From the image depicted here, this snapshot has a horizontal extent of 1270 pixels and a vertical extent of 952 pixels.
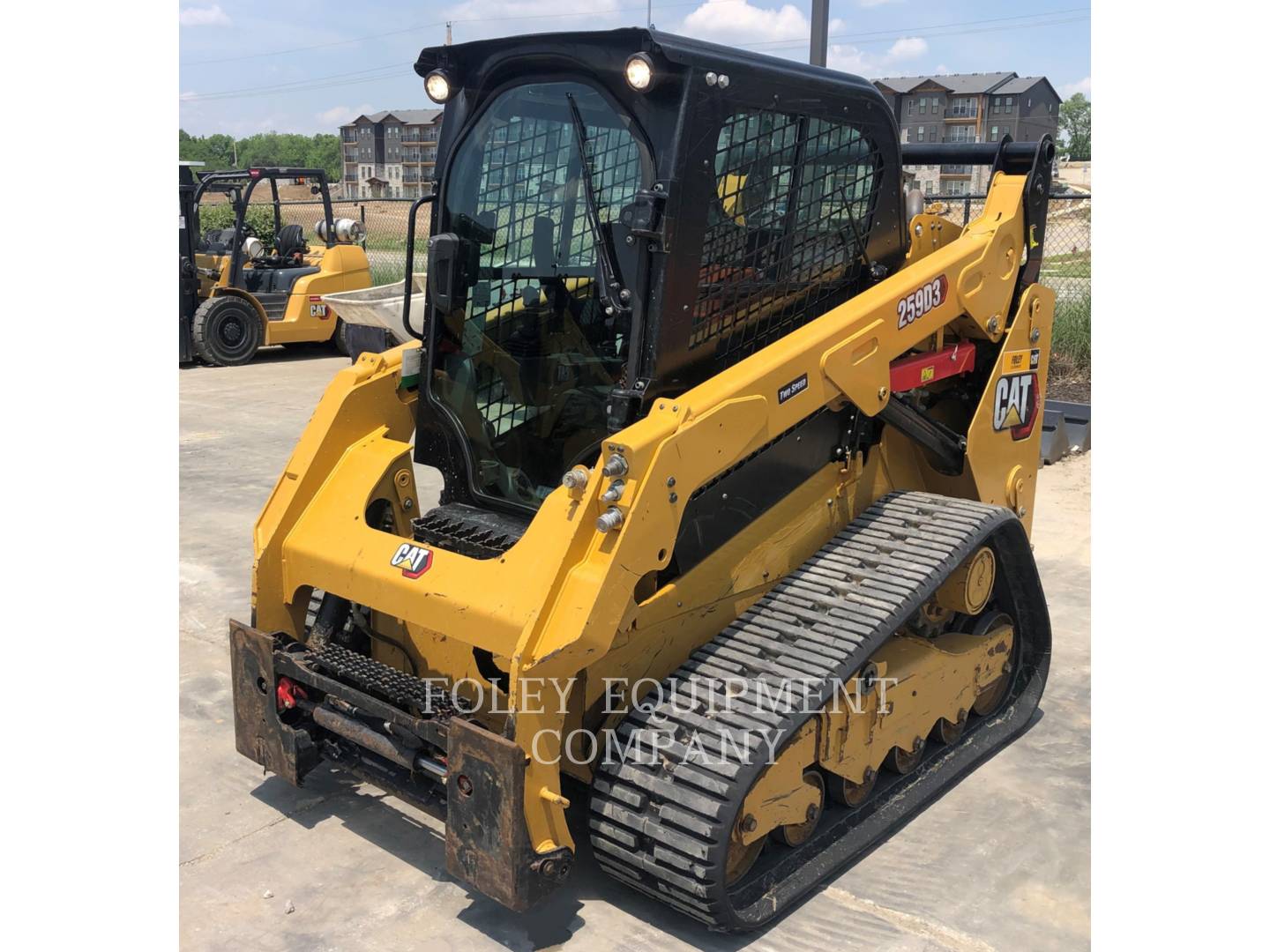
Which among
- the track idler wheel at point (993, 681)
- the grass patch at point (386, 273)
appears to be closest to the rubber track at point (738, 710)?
the track idler wheel at point (993, 681)

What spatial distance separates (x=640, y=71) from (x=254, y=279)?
43.0ft

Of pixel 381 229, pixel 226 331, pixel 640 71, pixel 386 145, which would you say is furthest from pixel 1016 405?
pixel 386 145

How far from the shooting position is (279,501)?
4410 mm

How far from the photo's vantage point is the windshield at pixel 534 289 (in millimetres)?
3977

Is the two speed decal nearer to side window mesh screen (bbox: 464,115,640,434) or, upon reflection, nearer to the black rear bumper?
side window mesh screen (bbox: 464,115,640,434)

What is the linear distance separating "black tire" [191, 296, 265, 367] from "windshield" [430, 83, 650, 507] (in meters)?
11.3

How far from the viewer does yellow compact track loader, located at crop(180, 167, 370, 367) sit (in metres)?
15.0

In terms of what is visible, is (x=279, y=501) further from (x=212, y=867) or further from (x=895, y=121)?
(x=895, y=121)

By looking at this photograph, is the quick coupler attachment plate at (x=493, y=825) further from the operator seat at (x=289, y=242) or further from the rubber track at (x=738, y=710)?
the operator seat at (x=289, y=242)

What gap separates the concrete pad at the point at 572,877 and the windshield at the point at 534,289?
4.38ft

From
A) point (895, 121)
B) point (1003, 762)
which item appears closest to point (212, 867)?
point (1003, 762)

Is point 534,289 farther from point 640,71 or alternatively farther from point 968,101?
point 968,101

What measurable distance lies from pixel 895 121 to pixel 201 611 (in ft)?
13.7

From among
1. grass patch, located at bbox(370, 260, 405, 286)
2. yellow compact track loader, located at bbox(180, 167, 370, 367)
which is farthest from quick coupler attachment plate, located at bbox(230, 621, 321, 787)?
grass patch, located at bbox(370, 260, 405, 286)
